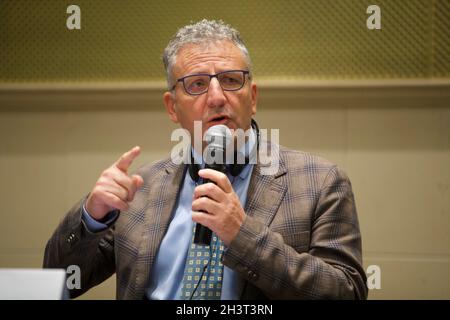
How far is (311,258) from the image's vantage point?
1.40 meters

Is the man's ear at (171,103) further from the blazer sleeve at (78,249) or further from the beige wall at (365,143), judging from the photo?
the beige wall at (365,143)

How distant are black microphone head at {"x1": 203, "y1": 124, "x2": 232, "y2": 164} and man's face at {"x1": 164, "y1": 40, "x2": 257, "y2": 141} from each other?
0.11 metres

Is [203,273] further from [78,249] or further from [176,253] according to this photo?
[78,249]

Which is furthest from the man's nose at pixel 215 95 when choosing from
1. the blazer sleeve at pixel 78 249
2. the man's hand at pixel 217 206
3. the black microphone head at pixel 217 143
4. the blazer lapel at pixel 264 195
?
the blazer sleeve at pixel 78 249

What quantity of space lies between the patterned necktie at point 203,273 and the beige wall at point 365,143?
3.84ft

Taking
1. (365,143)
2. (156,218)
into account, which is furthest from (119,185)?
(365,143)

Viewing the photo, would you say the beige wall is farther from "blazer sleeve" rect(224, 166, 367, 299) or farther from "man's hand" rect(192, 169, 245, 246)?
"man's hand" rect(192, 169, 245, 246)

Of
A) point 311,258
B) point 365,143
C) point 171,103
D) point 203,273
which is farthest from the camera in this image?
point 365,143

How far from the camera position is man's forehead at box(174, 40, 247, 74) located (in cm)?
167

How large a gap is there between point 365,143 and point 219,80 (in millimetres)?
1181

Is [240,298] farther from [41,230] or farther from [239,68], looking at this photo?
[41,230]

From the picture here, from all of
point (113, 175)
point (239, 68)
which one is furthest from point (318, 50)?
point (113, 175)

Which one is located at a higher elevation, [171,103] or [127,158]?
[171,103]

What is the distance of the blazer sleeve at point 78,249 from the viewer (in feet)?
5.17
